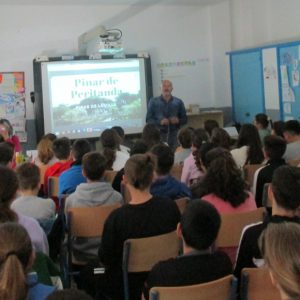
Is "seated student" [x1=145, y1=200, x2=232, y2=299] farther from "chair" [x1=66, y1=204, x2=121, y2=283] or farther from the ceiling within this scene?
the ceiling

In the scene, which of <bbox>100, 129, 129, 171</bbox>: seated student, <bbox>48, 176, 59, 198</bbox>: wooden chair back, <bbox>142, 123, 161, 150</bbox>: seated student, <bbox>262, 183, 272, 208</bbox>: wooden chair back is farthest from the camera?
<bbox>142, 123, 161, 150</bbox>: seated student

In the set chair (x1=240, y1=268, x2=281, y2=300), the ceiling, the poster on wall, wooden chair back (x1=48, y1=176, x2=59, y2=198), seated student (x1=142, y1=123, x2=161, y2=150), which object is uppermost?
the ceiling

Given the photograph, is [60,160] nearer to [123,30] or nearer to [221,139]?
[221,139]

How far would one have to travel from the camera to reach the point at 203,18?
28.5ft

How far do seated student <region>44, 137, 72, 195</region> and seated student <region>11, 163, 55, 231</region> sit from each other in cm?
134

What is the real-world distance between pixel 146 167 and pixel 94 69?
17.2ft

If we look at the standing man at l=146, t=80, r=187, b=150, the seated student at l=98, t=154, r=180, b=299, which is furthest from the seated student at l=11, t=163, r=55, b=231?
the standing man at l=146, t=80, r=187, b=150

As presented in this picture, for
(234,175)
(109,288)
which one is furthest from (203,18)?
(109,288)

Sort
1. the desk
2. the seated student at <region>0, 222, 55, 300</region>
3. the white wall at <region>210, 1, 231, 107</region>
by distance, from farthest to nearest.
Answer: the white wall at <region>210, 1, 231, 107</region> → the desk → the seated student at <region>0, 222, 55, 300</region>

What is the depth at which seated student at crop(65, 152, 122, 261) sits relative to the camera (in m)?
3.24

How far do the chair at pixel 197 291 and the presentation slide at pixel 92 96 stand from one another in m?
6.09

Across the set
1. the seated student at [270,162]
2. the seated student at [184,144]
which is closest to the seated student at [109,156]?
the seated student at [184,144]

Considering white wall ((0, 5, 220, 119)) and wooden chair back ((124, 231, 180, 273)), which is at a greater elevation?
white wall ((0, 5, 220, 119))

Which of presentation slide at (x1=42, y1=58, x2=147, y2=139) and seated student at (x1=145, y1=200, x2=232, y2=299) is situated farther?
presentation slide at (x1=42, y1=58, x2=147, y2=139)
